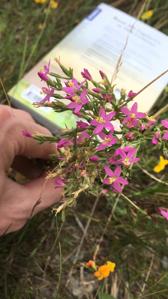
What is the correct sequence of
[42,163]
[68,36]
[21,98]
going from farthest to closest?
[68,36], [21,98], [42,163]

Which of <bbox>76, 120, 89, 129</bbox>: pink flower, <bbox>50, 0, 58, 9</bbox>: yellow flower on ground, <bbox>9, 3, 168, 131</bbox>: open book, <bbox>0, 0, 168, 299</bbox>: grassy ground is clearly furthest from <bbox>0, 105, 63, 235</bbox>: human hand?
<bbox>50, 0, 58, 9</bbox>: yellow flower on ground

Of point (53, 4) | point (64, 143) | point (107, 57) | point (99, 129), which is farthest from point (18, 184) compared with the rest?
point (53, 4)

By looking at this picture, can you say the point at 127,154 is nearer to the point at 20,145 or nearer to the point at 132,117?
the point at 132,117

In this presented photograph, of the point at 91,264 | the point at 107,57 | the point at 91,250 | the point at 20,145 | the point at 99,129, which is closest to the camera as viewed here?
the point at 99,129

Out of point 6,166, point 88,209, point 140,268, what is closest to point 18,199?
point 6,166

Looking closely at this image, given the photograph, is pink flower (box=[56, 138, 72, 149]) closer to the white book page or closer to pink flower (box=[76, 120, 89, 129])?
pink flower (box=[76, 120, 89, 129])

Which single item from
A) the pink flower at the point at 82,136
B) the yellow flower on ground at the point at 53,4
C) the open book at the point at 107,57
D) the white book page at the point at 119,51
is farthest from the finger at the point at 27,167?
the yellow flower on ground at the point at 53,4

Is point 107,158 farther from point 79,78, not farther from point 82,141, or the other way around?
point 79,78
